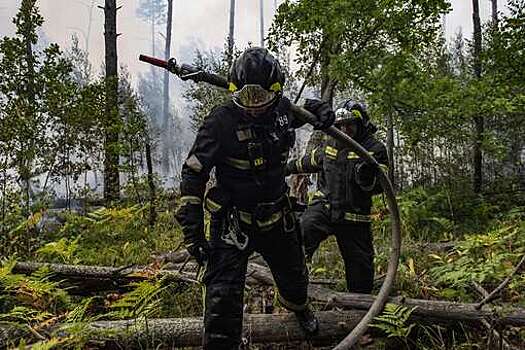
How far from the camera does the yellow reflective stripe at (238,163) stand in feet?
11.8

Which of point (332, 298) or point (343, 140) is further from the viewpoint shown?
point (332, 298)

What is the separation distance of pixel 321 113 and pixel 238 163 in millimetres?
934

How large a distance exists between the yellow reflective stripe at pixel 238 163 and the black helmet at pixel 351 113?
5.61 ft

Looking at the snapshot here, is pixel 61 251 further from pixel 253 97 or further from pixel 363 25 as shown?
pixel 363 25

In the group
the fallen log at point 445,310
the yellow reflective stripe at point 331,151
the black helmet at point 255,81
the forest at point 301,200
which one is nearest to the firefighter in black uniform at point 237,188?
the black helmet at point 255,81

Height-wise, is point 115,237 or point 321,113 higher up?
point 321,113

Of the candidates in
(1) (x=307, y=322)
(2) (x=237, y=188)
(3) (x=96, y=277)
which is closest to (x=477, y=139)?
(1) (x=307, y=322)

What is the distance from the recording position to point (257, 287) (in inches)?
219

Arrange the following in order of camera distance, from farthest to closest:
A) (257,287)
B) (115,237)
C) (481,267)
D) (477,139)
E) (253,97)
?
(477,139), (115,237), (257,287), (481,267), (253,97)

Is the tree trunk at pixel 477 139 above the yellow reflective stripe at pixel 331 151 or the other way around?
above

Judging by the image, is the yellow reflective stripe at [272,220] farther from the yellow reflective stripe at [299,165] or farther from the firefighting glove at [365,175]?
the yellow reflective stripe at [299,165]

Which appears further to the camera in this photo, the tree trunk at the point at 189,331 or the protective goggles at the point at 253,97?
the tree trunk at the point at 189,331

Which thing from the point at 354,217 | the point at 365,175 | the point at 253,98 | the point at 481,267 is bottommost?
the point at 481,267

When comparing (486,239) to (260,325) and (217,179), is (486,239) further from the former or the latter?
(217,179)
